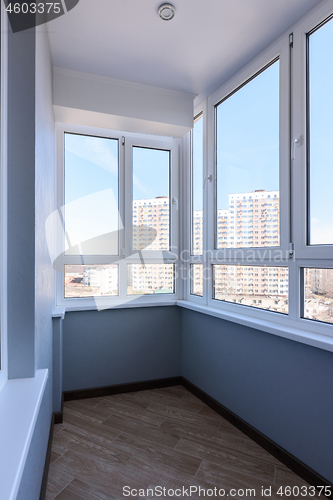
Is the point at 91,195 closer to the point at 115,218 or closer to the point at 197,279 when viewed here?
the point at 115,218

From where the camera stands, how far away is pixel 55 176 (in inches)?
107

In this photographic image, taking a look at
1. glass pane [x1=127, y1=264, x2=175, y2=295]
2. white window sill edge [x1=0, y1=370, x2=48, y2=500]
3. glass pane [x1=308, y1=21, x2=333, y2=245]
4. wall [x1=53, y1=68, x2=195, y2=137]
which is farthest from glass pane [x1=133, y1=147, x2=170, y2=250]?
white window sill edge [x1=0, y1=370, x2=48, y2=500]

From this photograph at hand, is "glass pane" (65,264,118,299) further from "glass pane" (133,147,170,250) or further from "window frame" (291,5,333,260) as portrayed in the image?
"window frame" (291,5,333,260)

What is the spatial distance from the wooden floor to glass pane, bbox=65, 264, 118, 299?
0.93 m

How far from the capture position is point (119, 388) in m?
2.88

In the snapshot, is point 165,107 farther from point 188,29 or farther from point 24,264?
point 24,264

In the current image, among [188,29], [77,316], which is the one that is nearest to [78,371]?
[77,316]

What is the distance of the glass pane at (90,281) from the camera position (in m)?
2.85

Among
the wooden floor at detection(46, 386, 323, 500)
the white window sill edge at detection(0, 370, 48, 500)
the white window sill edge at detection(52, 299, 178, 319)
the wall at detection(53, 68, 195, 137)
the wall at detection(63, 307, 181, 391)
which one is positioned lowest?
the wooden floor at detection(46, 386, 323, 500)

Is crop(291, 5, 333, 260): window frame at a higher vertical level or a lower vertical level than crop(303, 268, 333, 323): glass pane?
higher

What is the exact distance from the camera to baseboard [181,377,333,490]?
1.69 m

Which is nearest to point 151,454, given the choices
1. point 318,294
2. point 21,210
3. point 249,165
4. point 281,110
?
point 318,294

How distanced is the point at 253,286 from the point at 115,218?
4.67 feet

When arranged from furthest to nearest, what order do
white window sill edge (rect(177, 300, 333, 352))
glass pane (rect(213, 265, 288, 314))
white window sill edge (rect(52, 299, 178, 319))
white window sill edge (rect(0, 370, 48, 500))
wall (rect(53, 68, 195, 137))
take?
white window sill edge (rect(52, 299, 178, 319)) → wall (rect(53, 68, 195, 137)) → glass pane (rect(213, 265, 288, 314)) → white window sill edge (rect(177, 300, 333, 352)) → white window sill edge (rect(0, 370, 48, 500))
